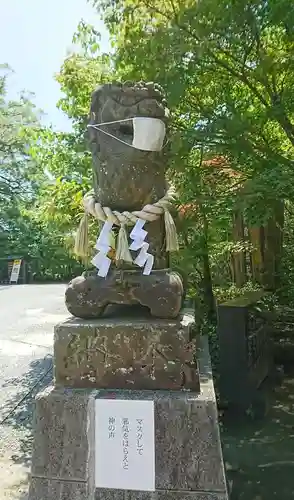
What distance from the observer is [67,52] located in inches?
159

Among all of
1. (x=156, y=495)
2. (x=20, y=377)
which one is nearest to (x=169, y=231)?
(x=156, y=495)

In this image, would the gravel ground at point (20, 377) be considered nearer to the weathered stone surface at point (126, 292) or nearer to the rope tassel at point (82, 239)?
the weathered stone surface at point (126, 292)

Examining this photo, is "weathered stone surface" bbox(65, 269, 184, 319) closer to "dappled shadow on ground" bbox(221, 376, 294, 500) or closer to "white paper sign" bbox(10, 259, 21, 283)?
"dappled shadow on ground" bbox(221, 376, 294, 500)

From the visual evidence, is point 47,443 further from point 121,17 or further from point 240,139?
point 121,17

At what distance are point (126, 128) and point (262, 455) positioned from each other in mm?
2337

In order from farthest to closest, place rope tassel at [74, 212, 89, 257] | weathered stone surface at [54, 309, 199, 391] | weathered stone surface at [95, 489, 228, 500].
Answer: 1. rope tassel at [74, 212, 89, 257]
2. weathered stone surface at [54, 309, 199, 391]
3. weathered stone surface at [95, 489, 228, 500]

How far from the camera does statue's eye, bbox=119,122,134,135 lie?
66.1 inches

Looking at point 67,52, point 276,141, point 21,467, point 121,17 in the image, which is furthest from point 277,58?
point 21,467

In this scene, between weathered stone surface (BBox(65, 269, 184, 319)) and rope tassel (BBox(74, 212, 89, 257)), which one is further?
rope tassel (BBox(74, 212, 89, 257))

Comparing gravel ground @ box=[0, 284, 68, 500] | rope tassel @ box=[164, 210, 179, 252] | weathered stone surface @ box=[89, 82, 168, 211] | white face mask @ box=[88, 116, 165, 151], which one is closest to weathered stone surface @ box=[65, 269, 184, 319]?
rope tassel @ box=[164, 210, 179, 252]

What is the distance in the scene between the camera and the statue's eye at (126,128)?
1678 mm

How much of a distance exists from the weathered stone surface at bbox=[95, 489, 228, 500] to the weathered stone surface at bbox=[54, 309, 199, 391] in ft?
1.08

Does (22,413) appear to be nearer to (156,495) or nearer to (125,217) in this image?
(156,495)

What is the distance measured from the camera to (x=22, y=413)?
3623 mm
